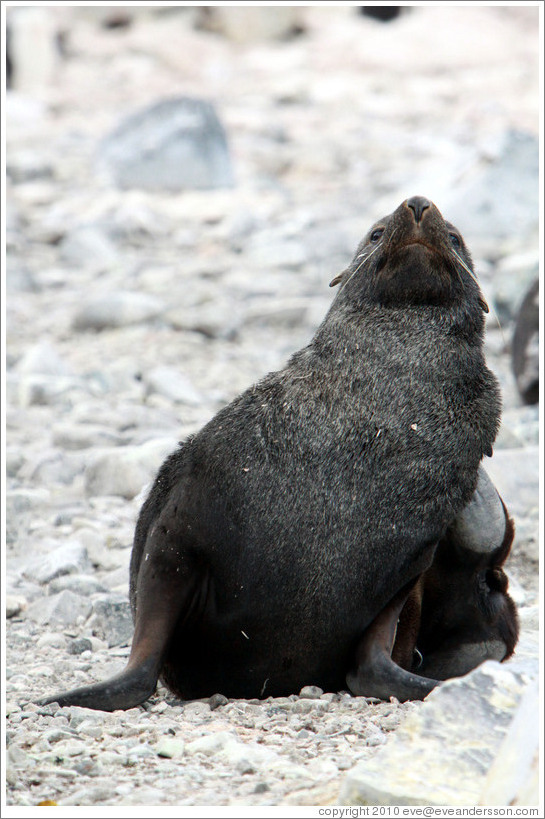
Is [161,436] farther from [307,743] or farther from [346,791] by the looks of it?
[346,791]

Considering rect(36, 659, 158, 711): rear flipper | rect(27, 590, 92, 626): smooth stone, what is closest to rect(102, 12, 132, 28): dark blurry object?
rect(27, 590, 92, 626): smooth stone

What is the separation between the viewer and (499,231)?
12.0 metres

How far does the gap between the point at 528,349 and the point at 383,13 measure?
1704 cm

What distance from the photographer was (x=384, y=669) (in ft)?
11.3

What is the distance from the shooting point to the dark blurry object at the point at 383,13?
75.3 feet

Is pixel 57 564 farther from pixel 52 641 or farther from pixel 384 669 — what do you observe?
pixel 384 669

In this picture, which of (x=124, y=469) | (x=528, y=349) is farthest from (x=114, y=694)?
(x=528, y=349)

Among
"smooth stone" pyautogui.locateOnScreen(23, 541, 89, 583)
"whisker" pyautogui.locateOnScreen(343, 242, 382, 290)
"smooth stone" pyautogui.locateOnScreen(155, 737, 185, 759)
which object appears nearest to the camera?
"smooth stone" pyautogui.locateOnScreen(155, 737, 185, 759)

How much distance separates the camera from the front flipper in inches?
134

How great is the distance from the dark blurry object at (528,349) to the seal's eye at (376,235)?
11.2 ft

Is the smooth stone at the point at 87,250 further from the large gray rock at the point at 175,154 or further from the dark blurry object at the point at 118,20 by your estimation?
the dark blurry object at the point at 118,20

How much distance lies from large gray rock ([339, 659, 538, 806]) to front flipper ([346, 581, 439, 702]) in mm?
630

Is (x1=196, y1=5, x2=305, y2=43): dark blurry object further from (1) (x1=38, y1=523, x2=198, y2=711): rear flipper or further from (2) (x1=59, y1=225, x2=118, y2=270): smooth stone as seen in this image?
(1) (x1=38, y1=523, x2=198, y2=711): rear flipper

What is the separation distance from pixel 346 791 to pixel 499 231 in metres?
10.1
